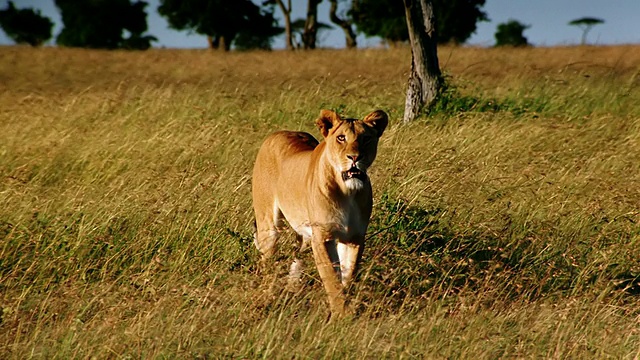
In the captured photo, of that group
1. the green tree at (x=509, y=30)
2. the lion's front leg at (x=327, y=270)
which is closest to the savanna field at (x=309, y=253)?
the lion's front leg at (x=327, y=270)

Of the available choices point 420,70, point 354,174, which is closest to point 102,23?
point 420,70

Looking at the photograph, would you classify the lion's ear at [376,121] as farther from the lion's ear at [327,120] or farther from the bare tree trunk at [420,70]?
the bare tree trunk at [420,70]

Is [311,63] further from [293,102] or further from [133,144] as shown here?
[133,144]

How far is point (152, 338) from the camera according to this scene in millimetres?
4066

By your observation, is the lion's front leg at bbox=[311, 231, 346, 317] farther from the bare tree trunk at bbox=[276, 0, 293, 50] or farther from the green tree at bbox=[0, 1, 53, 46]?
the green tree at bbox=[0, 1, 53, 46]

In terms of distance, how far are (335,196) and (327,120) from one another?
1.39 feet

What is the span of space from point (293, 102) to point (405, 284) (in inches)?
280

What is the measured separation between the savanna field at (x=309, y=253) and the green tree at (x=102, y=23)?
147ft

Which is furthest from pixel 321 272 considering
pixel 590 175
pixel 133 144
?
pixel 133 144

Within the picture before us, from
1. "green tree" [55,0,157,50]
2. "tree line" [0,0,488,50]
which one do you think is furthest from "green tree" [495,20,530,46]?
"green tree" [55,0,157,50]

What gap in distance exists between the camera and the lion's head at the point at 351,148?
4336 millimetres

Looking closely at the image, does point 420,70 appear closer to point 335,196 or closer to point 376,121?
point 376,121

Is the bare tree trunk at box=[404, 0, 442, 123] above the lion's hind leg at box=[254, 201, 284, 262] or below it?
above

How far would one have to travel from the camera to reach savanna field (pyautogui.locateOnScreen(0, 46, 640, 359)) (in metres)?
4.16
